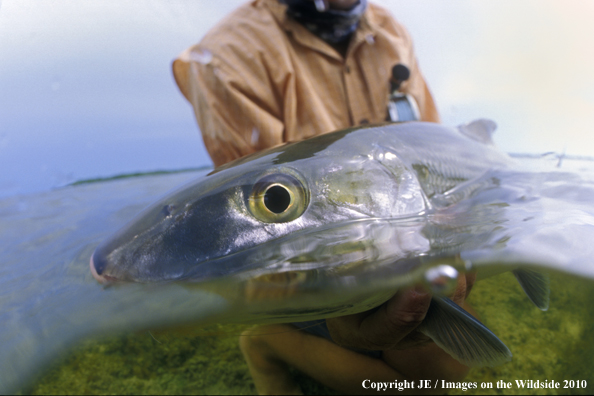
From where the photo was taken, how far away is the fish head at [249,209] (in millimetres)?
552

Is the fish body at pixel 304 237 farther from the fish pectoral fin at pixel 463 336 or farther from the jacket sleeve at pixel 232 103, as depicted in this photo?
the jacket sleeve at pixel 232 103

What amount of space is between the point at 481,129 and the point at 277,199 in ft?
3.40

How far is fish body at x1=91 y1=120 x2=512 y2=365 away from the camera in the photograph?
0.51 m

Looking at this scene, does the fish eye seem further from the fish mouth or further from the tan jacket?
the tan jacket

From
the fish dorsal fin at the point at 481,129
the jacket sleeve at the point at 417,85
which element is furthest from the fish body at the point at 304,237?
the jacket sleeve at the point at 417,85

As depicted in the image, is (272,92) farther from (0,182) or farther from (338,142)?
(0,182)

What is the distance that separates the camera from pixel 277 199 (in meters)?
0.61

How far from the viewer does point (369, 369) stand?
999 mm

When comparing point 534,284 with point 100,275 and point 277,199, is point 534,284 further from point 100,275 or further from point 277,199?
point 100,275

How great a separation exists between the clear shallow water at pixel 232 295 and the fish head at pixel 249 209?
5cm

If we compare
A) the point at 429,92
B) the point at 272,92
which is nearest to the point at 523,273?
the point at 272,92

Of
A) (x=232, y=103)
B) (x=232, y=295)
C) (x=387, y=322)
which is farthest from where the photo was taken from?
(x=232, y=103)

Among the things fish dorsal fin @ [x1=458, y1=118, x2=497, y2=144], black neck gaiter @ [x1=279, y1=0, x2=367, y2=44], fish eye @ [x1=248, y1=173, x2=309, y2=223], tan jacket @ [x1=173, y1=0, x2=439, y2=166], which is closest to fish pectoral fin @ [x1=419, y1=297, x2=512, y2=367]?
fish eye @ [x1=248, y1=173, x2=309, y2=223]

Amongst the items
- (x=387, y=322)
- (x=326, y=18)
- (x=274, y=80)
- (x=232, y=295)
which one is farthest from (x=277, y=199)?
(x=326, y=18)
